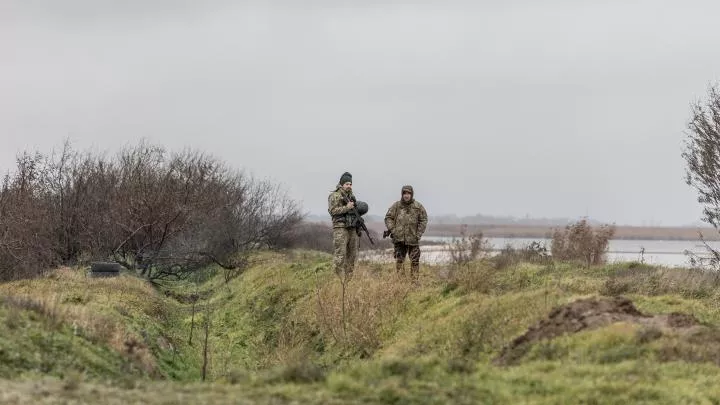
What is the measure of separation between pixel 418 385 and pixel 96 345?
4596 millimetres

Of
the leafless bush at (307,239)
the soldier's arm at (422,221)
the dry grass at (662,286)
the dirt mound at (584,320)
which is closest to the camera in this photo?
the dirt mound at (584,320)

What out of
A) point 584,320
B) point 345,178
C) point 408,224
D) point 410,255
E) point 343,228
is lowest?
point 584,320

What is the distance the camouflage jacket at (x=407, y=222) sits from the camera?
15.0m

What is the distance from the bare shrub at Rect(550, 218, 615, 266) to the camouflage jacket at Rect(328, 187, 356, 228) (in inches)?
425

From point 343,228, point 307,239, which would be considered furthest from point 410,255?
point 307,239

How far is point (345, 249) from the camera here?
15445 millimetres

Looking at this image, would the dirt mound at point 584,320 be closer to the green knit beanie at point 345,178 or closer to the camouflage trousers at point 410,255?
the camouflage trousers at point 410,255

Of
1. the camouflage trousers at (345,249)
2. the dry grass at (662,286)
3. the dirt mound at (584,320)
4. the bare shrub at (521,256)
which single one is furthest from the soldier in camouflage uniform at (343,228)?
the dirt mound at (584,320)

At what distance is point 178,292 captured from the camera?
23.6 m

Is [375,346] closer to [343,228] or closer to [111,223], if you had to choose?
[343,228]

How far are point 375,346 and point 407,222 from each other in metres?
4.34

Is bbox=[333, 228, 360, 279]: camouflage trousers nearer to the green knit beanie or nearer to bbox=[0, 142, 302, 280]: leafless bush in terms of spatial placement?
the green knit beanie

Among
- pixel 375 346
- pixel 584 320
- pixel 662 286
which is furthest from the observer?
pixel 662 286

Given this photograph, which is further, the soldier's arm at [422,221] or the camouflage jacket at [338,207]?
the soldier's arm at [422,221]
